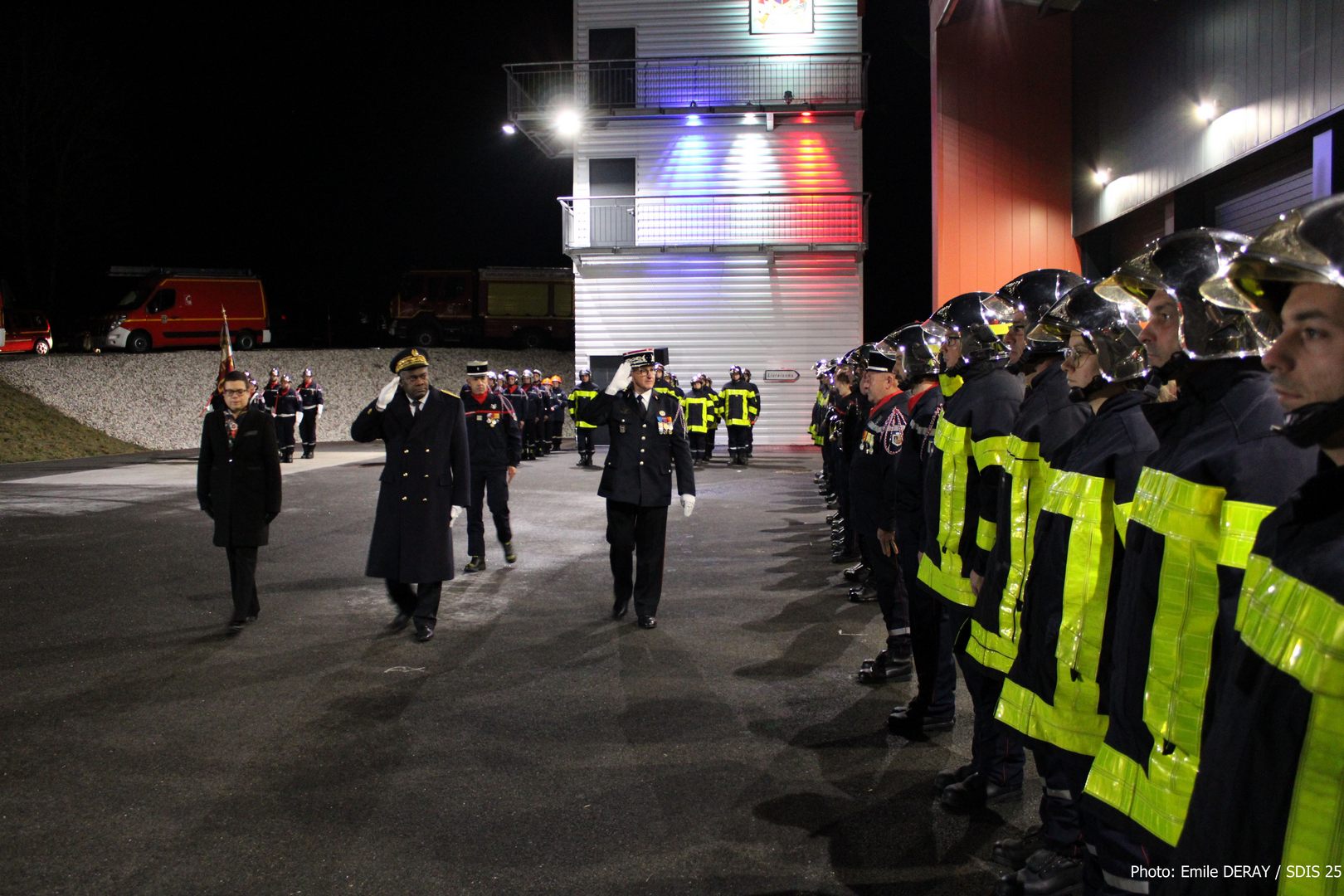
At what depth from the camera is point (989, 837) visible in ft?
13.8

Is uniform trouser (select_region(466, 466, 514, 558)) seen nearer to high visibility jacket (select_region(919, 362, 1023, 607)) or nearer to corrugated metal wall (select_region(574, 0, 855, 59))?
high visibility jacket (select_region(919, 362, 1023, 607))

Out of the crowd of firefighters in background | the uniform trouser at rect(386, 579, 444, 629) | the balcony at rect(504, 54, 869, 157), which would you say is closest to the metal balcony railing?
the balcony at rect(504, 54, 869, 157)

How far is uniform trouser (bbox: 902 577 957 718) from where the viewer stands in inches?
211

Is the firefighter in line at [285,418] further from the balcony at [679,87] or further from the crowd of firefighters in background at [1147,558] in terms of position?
the crowd of firefighters in background at [1147,558]

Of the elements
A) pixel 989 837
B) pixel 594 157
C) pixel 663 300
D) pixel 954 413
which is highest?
pixel 594 157

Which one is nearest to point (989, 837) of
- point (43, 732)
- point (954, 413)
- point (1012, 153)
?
point (954, 413)

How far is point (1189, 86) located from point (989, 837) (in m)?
10.5

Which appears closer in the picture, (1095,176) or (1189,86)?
(1189,86)

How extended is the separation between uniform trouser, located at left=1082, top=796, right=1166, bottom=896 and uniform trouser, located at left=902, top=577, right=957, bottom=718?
2195mm

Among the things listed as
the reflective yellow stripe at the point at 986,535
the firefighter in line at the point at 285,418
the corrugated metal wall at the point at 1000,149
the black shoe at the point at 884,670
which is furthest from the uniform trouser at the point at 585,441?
the reflective yellow stripe at the point at 986,535

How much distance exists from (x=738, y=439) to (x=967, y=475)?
2068 cm

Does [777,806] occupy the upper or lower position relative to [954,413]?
lower

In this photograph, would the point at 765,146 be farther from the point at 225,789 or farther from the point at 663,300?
the point at 225,789

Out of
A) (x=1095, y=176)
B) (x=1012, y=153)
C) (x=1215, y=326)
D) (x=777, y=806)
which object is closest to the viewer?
(x=1215, y=326)
